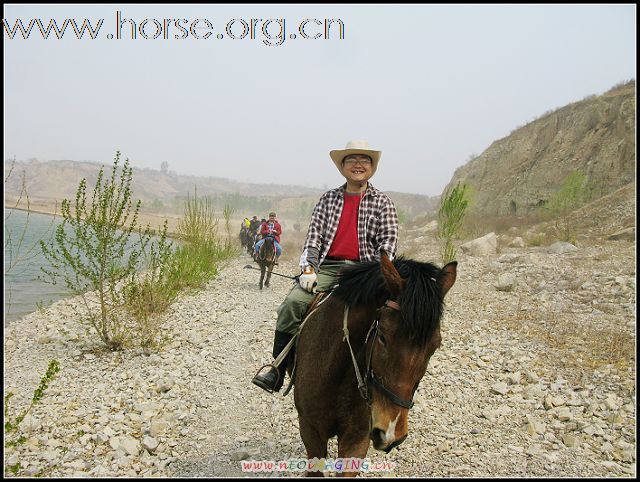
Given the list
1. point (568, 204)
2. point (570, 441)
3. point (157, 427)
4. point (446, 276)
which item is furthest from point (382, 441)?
point (568, 204)

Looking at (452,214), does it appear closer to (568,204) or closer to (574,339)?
(574,339)

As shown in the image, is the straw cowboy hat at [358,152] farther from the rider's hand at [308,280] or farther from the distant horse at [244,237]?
the distant horse at [244,237]

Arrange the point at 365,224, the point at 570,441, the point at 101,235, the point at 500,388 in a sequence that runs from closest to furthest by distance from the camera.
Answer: the point at 365,224, the point at 570,441, the point at 500,388, the point at 101,235

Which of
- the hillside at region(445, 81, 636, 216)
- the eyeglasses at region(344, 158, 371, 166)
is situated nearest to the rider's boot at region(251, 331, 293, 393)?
the eyeglasses at region(344, 158, 371, 166)

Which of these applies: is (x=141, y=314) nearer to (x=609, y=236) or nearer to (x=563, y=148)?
(x=609, y=236)

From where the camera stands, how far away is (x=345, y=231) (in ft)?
11.6

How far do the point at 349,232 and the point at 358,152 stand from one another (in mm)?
690

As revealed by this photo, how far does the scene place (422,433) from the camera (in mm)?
4367

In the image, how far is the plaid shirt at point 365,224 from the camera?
11.3 feet

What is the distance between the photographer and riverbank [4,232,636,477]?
3.83 meters

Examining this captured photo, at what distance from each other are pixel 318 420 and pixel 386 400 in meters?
0.89

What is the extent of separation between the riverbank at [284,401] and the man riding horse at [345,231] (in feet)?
4.33

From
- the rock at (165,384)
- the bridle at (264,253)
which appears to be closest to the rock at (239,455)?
the rock at (165,384)

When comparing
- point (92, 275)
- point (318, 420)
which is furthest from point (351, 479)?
point (92, 275)
